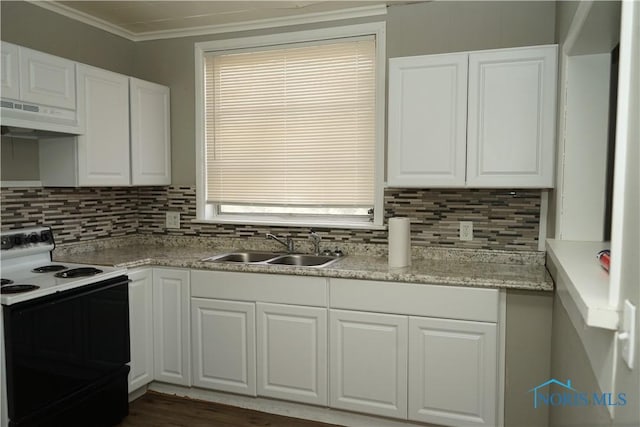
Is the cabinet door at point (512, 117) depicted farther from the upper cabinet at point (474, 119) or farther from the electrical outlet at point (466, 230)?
the electrical outlet at point (466, 230)

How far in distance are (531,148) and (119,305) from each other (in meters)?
2.39

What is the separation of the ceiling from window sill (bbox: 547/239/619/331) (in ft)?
6.14

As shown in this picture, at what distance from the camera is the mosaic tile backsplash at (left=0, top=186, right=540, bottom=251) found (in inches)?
111

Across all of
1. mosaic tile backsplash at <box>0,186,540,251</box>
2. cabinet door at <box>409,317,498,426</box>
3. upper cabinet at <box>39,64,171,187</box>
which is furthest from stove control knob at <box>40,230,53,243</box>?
cabinet door at <box>409,317,498,426</box>

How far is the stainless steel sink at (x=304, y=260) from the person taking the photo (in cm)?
315

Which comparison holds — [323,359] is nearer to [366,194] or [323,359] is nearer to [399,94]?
[366,194]

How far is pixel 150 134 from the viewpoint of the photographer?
135 inches

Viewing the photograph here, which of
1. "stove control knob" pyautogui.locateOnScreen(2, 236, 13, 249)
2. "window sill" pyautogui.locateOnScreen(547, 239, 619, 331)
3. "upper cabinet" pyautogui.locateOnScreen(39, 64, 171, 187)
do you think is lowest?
"stove control knob" pyautogui.locateOnScreen(2, 236, 13, 249)

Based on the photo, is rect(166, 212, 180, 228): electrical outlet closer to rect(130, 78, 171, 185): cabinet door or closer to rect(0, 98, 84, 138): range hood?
rect(130, 78, 171, 185): cabinet door

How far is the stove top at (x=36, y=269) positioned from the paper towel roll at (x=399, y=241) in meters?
1.54

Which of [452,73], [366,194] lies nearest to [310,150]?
[366,194]

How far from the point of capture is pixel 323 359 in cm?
271

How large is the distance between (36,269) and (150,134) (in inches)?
46.2

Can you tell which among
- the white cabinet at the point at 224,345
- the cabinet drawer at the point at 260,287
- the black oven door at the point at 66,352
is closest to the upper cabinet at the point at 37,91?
the black oven door at the point at 66,352
